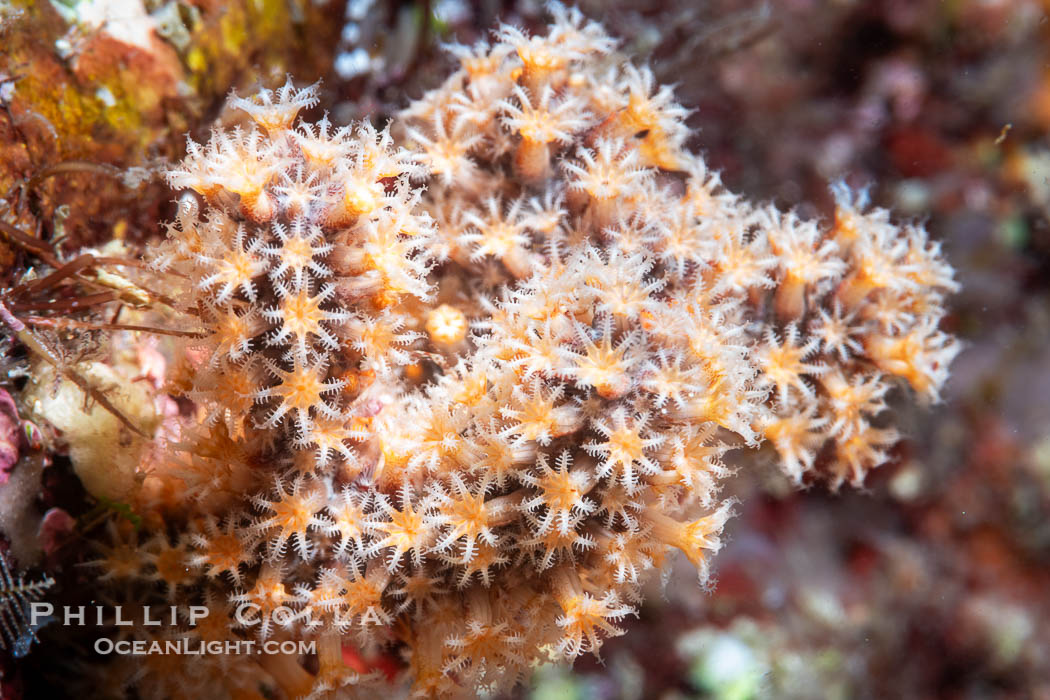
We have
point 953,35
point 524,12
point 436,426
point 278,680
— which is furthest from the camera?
A: point 953,35

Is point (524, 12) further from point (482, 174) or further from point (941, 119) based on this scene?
point (941, 119)

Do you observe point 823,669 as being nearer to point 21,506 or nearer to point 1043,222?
point 1043,222

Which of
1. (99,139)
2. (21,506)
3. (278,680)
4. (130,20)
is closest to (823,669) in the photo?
(278,680)

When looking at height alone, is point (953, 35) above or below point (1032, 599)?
above

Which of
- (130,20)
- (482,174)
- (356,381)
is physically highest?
(130,20)

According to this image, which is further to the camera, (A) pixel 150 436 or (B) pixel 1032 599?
(B) pixel 1032 599

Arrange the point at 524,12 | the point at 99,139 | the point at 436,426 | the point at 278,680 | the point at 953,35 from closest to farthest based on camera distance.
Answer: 1. the point at 436,426
2. the point at 278,680
3. the point at 99,139
4. the point at 524,12
5. the point at 953,35
